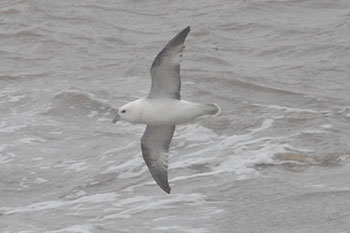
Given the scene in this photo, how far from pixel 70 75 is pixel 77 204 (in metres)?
5.39

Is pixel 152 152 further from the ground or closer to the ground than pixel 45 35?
further from the ground

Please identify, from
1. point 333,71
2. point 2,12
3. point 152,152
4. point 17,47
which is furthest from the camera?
point 2,12

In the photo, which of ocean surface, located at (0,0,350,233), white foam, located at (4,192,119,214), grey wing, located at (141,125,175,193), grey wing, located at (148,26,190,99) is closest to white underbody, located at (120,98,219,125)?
grey wing, located at (148,26,190,99)

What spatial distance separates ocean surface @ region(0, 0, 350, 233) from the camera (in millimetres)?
13000

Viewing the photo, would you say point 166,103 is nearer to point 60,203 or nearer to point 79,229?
point 79,229

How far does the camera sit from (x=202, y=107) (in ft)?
36.7

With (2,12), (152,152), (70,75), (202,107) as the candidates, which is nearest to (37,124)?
(70,75)

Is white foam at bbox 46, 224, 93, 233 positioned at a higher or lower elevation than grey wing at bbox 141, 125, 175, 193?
lower

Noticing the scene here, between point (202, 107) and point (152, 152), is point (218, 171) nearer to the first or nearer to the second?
point (152, 152)

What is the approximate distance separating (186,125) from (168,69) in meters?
4.90

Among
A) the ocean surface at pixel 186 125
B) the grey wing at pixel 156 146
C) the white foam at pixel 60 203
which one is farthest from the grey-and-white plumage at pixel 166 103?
the white foam at pixel 60 203

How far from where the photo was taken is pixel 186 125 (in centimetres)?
1616

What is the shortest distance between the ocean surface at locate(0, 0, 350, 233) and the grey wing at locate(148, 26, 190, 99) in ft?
5.38

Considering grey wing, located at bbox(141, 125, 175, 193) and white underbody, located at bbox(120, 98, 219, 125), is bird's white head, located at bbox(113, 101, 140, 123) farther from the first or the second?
grey wing, located at bbox(141, 125, 175, 193)
